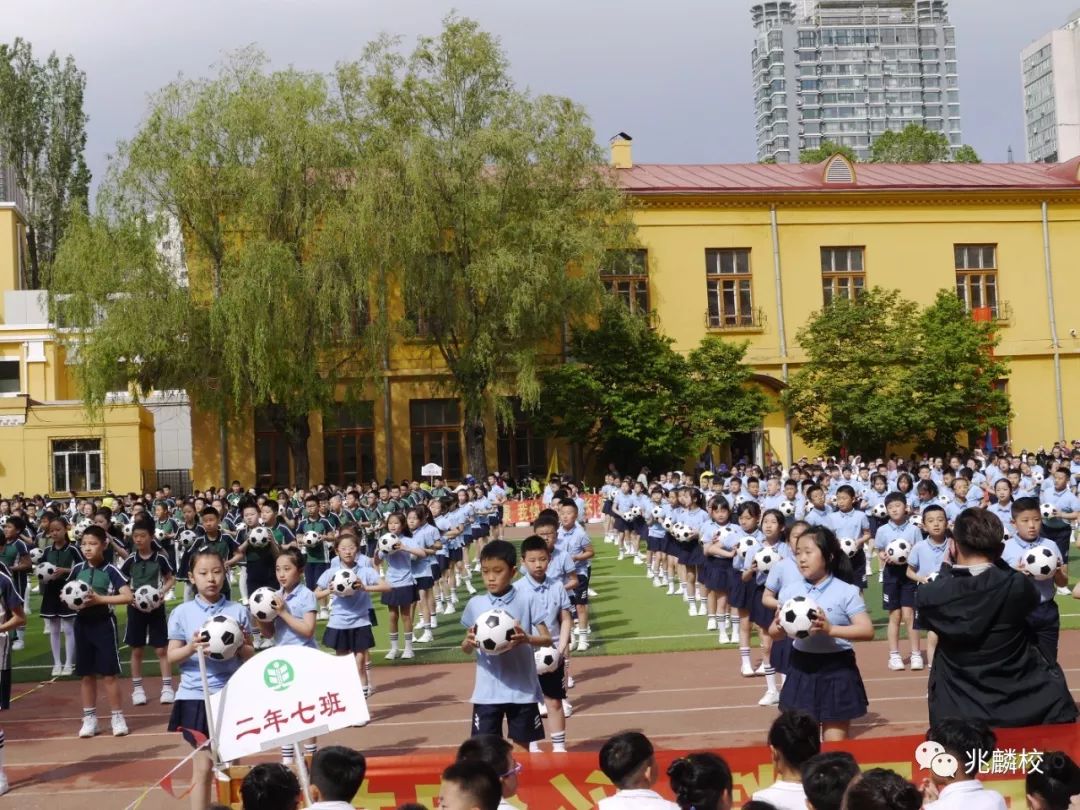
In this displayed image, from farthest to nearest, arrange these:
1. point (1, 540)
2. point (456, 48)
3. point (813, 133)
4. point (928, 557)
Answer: point (813, 133) < point (456, 48) < point (1, 540) < point (928, 557)

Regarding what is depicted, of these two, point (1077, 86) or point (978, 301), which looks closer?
point (978, 301)

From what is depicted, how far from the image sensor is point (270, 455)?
44.7m

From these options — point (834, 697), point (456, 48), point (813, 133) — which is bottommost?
point (834, 697)

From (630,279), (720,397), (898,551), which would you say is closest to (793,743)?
(898,551)

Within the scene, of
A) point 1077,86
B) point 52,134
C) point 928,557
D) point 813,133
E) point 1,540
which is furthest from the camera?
point 813,133

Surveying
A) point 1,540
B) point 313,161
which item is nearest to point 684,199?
point 313,161

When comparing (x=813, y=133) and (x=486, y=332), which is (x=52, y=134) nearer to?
(x=486, y=332)

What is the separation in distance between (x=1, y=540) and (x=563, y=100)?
81.7ft

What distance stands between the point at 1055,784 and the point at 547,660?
4.47 m

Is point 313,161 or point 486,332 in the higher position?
point 313,161

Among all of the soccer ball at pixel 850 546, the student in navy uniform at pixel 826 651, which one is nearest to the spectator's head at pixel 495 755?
the student in navy uniform at pixel 826 651

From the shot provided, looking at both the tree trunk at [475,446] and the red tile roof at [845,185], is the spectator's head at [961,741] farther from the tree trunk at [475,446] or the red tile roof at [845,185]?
the red tile roof at [845,185]

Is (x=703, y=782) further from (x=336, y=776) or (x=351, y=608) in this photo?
(x=351, y=608)

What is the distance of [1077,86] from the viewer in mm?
93375
